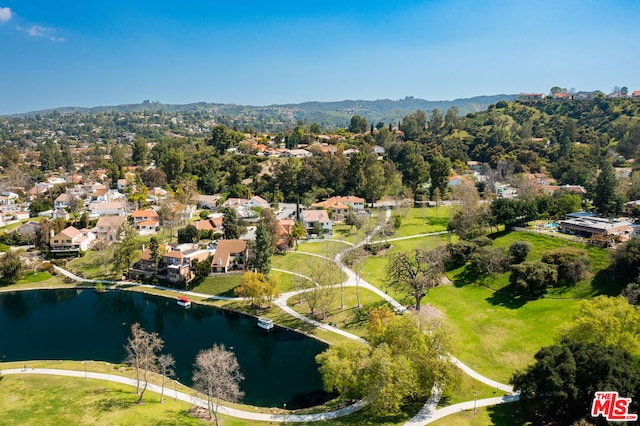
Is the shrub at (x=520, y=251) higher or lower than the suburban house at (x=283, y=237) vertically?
higher

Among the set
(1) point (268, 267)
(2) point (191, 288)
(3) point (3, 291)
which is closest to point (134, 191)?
(3) point (3, 291)

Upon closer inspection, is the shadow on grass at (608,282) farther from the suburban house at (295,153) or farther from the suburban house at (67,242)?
the suburban house at (295,153)

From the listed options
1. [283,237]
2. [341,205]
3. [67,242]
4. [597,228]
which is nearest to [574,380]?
[597,228]

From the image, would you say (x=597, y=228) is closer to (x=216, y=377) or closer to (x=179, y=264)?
(x=216, y=377)

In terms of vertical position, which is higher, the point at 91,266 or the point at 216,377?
the point at 216,377

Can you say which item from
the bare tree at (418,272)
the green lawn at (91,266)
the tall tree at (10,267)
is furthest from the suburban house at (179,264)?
the bare tree at (418,272)

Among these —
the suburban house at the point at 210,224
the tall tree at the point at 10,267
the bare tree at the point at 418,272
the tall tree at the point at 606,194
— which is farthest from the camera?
the suburban house at the point at 210,224

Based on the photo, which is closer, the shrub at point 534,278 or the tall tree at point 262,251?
the shrub at point 534,278
